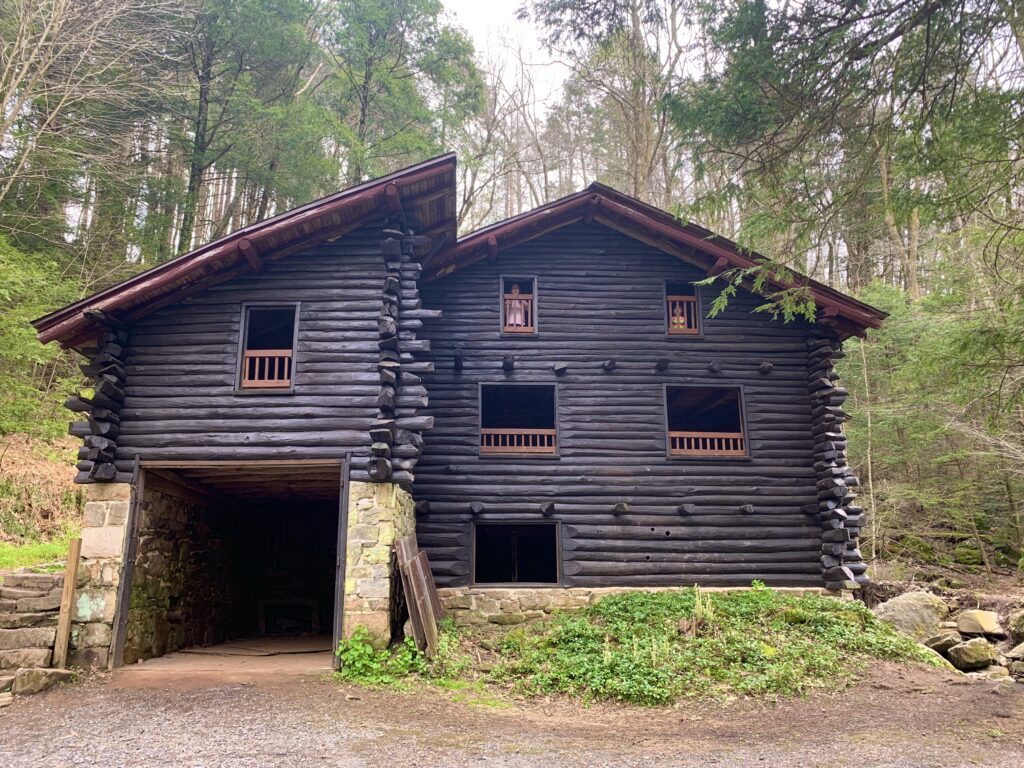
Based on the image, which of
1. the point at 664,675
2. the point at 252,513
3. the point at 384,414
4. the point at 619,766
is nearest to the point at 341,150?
the point at 252,513

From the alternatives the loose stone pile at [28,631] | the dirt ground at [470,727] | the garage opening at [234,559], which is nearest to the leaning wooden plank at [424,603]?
the dirt ground at [470,727]

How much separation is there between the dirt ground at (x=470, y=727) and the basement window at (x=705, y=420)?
16.4ft

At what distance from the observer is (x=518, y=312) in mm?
13711

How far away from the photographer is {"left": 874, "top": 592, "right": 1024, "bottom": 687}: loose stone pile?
10.7 metres

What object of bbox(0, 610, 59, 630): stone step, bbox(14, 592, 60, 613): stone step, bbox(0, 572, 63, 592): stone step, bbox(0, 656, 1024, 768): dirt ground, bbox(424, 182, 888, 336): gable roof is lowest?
bbox(0, 656, 1024, 768): dirt ground

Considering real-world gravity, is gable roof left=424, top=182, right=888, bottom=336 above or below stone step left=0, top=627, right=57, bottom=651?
above

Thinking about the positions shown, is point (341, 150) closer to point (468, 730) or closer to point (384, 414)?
point (384, 414)

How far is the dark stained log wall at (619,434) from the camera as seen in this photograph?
40.8 feet

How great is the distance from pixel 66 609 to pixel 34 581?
104cm

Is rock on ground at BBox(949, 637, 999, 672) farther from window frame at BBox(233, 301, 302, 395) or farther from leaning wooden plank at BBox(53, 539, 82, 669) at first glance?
leaning wooden plank at BBox(53, 539, 82, 669)

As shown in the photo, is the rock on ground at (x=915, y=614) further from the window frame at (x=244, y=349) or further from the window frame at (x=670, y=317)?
the window frame at (x=244, y=349)

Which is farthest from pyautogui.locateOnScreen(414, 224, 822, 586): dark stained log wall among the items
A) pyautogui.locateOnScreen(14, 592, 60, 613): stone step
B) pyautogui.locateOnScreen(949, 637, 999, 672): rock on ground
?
pyautogui.locateOnScreen(14, 592, 60, 613): stone step

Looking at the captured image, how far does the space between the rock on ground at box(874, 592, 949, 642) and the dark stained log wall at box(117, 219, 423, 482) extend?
9966 millimetres

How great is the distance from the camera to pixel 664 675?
28.8 feet
